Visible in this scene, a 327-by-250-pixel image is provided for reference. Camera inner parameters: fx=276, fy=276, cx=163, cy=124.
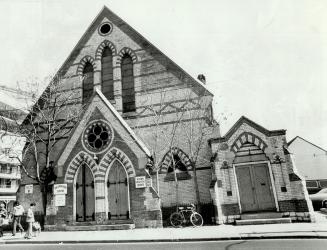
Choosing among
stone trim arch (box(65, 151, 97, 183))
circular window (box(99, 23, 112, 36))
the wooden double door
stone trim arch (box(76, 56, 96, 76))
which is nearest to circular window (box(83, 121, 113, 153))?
stone trim arch (box(65, 151, 97, 183))

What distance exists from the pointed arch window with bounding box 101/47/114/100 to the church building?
Result: 10.0 inches

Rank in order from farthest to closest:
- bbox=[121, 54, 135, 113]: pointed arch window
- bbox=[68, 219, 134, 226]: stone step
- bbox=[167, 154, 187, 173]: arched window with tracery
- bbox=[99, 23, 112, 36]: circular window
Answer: bbox=[99, 23, 112, 36]: circular window < bbox=[121, 54, 135, 113]: pointed arch window < bbox=[167, 154, 187, 173]: arched window with tracery < bbox=[68, 219, 134, 226]: stone step

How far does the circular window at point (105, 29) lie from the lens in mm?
21016

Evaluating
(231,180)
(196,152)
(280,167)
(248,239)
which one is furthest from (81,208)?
(280,167)

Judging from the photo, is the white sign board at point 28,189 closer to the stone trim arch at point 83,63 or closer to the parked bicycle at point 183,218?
the stone trim arch at point 83,63

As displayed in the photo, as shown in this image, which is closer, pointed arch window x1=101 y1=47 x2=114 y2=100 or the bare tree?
the bare tree

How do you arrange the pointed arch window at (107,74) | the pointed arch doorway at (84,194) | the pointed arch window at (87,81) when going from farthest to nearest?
1. the pointed arch window at (87,81)
2. the pointed arch window at (107,74)
3. the pointed arch doorway at (84,194)

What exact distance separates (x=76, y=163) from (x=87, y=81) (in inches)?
274

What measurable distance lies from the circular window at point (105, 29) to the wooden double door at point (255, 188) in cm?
1383

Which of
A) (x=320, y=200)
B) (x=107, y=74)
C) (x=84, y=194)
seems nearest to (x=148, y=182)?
(x=84, y=194)

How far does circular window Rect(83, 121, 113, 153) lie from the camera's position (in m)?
16.2

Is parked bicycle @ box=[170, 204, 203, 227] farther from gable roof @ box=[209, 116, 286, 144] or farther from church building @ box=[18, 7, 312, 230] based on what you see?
gable roof @ box=[209, 116, 286, 144]

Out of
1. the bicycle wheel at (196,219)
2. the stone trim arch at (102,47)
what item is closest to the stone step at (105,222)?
the bicycle wheel at (196,219)

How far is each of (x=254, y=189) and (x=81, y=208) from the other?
32.3 feet
